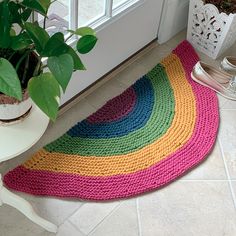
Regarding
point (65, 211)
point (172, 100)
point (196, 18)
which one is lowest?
point (65, 211)

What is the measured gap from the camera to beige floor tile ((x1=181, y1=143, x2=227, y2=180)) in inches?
54.0

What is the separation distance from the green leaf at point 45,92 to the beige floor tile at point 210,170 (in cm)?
71

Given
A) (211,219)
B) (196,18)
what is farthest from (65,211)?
(196,18)

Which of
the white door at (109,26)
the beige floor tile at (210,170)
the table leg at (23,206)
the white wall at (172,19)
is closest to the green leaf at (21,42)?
the table leg at (23,206)

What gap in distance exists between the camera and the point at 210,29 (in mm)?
1671

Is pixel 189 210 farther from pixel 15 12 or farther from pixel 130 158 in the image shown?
pixel 15 12

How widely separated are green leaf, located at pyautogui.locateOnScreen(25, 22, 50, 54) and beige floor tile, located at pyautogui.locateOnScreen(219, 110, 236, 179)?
862 millimetres

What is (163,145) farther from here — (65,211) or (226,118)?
(65,211)

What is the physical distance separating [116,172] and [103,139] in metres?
0.13

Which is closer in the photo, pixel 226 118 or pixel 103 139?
pixel 103 139

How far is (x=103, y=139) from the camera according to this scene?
1.41 m

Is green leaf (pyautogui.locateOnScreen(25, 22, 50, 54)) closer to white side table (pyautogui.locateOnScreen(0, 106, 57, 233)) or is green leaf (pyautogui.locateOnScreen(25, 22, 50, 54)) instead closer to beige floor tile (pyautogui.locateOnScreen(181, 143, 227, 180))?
white side table (pyautogui.locateOnScreen(0, 106, 57, 233))

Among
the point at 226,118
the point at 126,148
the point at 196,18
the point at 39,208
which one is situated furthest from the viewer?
the point at 196,18

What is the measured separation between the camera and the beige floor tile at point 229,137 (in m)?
1.42
